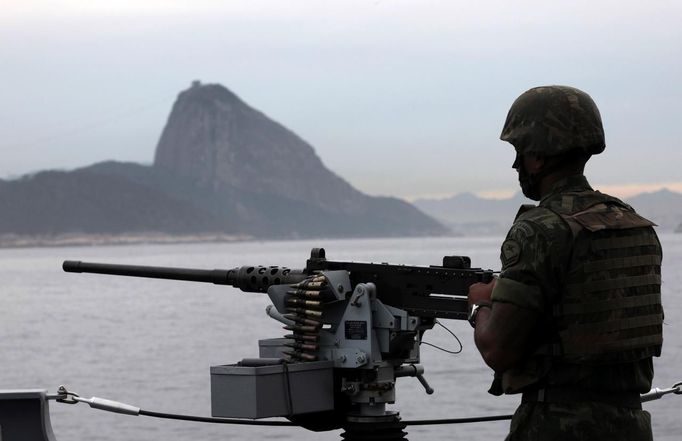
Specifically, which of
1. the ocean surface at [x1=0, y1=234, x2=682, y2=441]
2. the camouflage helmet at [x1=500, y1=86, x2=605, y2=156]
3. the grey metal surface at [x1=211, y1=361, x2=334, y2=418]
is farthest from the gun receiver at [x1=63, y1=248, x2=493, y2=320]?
the ocean surface at [x1=0, y1=234, x2=682, y2=441]

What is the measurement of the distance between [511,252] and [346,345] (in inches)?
81.3

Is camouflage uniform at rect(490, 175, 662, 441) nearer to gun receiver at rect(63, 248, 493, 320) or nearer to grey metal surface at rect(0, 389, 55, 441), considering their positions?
gun receiver at rect(63, 248, 493, 320)

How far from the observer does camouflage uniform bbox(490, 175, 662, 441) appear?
160 inches

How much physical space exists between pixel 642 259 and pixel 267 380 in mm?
1983

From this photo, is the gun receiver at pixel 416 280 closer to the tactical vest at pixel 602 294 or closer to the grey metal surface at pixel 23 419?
the tactical vest at pixel 602 294

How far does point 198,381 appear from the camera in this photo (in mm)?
37219

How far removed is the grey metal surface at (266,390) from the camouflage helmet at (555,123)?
181 centimetres

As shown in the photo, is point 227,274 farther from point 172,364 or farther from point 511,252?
point 172,364

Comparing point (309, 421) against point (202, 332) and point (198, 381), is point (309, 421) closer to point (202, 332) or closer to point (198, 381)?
point (198, 381)

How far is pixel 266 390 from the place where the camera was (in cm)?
569

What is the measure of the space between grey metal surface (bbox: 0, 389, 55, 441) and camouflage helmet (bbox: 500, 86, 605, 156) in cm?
372

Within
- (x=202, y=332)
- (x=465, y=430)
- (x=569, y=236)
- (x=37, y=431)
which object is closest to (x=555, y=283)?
(x=569, y=236)

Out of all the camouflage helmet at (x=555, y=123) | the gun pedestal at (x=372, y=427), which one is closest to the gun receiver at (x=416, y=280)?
the gun pedestal at (x=372, y=427)

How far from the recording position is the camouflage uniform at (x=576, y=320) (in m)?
4.06
